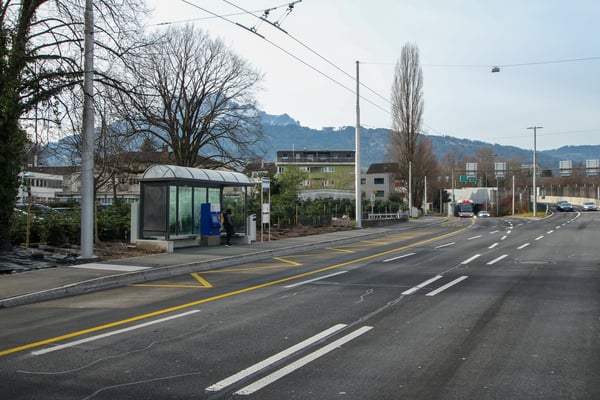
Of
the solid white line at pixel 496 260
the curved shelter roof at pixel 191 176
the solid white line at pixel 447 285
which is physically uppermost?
the curved shelter roof at pixel 191 176

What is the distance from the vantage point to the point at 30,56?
13977mm

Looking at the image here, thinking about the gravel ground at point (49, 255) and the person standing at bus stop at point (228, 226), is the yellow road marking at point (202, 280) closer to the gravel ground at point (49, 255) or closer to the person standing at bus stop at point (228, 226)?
the gravel ground at point (49, 255)

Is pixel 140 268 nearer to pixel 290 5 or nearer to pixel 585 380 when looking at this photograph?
pixel 290 5

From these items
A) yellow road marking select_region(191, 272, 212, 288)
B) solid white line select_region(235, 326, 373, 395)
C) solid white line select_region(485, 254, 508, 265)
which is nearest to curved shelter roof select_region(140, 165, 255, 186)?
yellow road marking select_region(191, 272, 212, 288)

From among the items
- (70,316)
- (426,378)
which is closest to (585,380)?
(426,378)

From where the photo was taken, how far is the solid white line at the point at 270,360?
4879 mm

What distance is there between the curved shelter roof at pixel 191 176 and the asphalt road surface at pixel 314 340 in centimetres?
665

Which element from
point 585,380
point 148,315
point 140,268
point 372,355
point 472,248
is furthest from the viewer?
point 472,248

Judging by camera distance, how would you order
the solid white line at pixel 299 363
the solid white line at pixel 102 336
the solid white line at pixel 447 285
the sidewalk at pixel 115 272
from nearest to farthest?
the solid white line at pixel 299 363 → the solid white line at pixel 102 336 → the solid white line at pixel 447 285 → the sidewalk at pixel 115 272

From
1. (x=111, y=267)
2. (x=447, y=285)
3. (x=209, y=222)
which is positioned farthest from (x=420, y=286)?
(x=209, y=222)

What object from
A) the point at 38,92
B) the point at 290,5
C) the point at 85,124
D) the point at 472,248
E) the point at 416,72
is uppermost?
the point at 416,72

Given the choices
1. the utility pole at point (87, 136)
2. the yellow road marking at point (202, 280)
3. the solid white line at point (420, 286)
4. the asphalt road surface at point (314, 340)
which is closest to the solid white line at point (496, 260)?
the asphalt road surface at point (314, 340)

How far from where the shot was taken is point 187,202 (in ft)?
64.3

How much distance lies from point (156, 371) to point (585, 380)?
13.9ft
